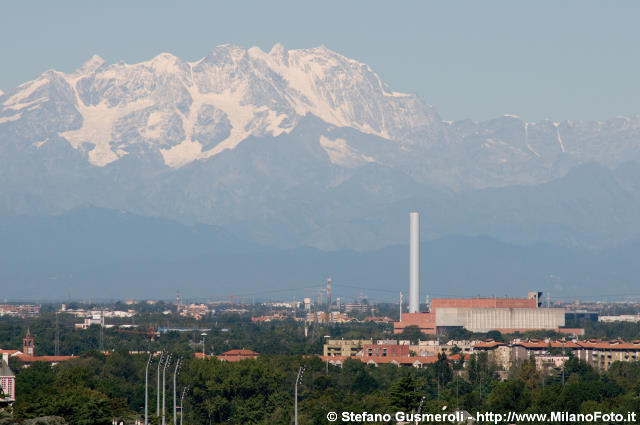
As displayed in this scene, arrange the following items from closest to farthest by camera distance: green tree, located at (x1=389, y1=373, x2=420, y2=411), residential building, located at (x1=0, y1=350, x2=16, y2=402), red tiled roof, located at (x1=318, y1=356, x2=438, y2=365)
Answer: green tree, located at (x1=389, y1=373, x2=420, y2=411) → residential building, located at (x1=0, y1=350, x2=16, y2=402) → red tiled roof, located at (x1=318, y1=356, x2=438, y2=365)

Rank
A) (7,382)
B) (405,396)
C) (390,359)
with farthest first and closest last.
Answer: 1. (390,359)
2. (7,382)
3. (405,396)

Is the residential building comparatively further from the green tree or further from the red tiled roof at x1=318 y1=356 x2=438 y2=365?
the red tiled roof at x1=318 y1=356 x2=438 y2=365

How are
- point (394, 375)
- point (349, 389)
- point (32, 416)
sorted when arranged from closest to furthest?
point (32, 416) → point (349, 389) → point (394, 375)

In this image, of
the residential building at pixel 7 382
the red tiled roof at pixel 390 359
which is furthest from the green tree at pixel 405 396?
the red tiled roof at pixel 390 359

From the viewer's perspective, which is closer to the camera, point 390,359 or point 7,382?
point 7,382

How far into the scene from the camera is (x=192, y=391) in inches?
5017

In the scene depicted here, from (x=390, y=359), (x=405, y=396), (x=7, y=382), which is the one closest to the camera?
(x=405, y=396)

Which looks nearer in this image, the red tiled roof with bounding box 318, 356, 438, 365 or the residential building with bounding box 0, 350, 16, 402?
the residential building with bounding box 0, 350, 16, 402

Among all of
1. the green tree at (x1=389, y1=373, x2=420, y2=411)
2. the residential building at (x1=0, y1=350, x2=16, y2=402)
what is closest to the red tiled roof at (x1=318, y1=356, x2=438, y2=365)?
the residential building at (x1=0, y1=350, x2=16, y2=402)

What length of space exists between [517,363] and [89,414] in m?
95.6

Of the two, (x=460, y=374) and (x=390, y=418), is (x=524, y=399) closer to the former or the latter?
(x=390, y=418)

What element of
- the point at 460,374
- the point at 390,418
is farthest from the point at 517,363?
the point at 390,418

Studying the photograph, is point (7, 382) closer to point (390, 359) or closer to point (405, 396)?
point (405, 396)

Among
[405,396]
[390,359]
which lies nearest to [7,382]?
[405,396]
